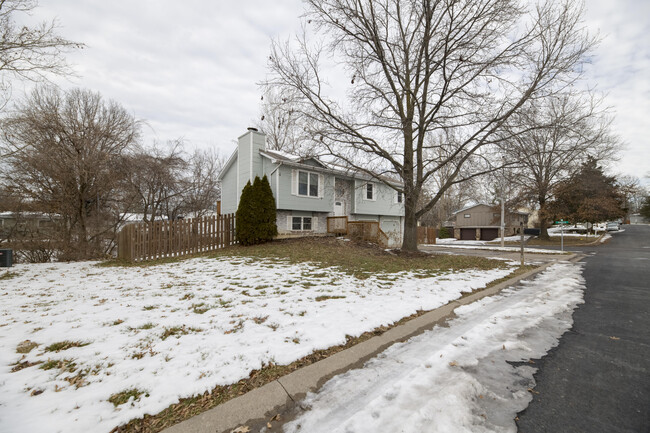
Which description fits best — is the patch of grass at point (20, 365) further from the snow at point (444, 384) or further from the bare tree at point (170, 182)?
the bare tree at point (170, 182)

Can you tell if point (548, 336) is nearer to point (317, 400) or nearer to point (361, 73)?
point (317, 400)

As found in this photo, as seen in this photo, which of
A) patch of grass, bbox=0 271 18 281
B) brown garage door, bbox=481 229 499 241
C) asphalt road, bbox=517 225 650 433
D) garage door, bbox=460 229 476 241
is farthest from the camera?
garage door, bbox=460 229 476 241

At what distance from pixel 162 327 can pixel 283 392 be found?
2098mm

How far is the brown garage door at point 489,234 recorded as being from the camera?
31.3m

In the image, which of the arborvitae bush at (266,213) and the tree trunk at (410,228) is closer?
the tree trunk at (410,228)

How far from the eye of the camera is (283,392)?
220 centimetres

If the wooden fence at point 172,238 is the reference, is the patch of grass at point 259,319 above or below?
below

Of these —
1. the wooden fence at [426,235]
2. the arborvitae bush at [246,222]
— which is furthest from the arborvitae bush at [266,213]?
the wooden fence at [426,235]

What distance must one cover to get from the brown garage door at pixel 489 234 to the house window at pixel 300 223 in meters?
25.2

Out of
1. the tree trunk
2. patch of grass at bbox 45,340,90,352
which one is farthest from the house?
patch of grass at bbox 45,340,90,352

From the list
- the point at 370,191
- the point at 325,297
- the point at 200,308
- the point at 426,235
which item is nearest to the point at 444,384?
the point at 325,297

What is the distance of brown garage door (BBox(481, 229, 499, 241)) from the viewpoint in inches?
1234

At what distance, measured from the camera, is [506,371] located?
2.65m

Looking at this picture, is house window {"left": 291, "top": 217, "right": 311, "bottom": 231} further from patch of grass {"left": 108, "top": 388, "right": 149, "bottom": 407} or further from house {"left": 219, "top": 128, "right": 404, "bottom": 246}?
patch of grass {"left": 108, "top": 388, "right": 149, "bottom": 407}
